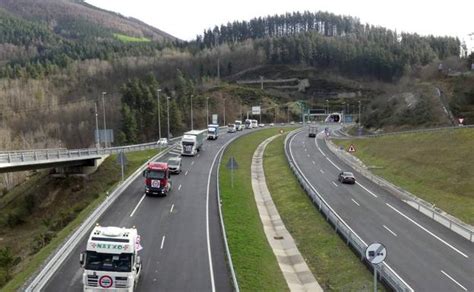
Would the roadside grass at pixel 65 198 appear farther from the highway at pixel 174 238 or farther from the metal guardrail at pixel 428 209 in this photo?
the metal guardrail at pixel 428 209

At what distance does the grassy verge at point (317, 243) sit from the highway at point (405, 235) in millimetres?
2108

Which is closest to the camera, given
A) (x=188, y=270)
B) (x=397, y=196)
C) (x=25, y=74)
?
(x=188, y=270)

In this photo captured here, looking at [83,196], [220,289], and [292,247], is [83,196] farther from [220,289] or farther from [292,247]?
[220,289]

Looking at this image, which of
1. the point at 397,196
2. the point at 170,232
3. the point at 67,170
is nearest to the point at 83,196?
the point at 67,170

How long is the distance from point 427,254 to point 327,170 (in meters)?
35.2

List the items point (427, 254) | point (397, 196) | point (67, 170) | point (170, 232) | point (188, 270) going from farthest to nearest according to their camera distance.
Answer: point (67, 170), point (397, 196), point (170, 232), point (427, 254), point (188, 270)

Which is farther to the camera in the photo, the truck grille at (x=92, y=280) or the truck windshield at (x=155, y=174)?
the truck windshield at (x=155, y=174)

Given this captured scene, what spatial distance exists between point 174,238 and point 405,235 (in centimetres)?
1690

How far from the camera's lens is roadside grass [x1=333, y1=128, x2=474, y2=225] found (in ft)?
149

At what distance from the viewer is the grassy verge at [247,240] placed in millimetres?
25594

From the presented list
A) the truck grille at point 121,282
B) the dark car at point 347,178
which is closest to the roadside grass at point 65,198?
the truck grille at point 121,282

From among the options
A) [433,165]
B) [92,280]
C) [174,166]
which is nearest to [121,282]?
[92,280]

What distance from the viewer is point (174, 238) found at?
31906mm

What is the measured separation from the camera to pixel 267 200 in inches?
1954
